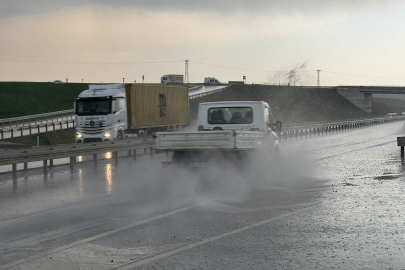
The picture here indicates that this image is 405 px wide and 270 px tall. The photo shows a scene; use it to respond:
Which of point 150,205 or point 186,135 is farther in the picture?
point 186,135

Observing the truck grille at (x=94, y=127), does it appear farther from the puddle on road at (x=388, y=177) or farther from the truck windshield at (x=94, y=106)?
the puddle on road at (x=388, y=177)

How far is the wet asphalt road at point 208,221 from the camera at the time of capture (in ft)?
18.4

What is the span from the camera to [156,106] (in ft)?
103

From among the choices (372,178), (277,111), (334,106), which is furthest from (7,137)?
(334,106)

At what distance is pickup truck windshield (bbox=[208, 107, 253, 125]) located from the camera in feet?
46.1

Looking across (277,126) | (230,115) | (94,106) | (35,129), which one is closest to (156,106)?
(94,106)

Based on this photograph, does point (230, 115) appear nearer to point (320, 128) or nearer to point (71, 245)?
point (71, 245)

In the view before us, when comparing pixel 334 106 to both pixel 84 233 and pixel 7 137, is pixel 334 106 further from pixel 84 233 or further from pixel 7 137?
pixel 84 233

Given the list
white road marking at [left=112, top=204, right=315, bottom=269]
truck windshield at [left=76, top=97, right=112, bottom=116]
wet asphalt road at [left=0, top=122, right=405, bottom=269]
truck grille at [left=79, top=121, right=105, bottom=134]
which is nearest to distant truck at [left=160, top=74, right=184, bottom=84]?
truck windshield at [left=76, top=97, right=112, bottom=116]

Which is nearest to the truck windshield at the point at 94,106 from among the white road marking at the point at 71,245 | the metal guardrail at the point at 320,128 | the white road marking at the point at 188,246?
the metal guardrail at the point at 320,128

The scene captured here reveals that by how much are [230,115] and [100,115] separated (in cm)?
1294

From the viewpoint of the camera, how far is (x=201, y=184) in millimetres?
11586

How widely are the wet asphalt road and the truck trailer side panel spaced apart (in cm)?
1480

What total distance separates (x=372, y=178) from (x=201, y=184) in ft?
14.8
